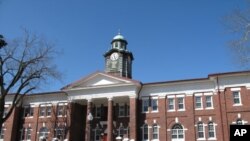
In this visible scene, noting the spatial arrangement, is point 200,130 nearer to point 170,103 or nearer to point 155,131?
point 170,103

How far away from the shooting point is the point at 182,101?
35.4 metres

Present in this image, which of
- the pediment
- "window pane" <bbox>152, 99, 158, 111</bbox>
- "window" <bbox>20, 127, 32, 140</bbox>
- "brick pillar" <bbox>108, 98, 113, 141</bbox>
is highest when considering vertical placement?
the pediment

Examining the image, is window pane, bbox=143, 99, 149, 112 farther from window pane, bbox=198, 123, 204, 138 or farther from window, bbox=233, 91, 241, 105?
window, bbox=233, 91, 241, 105

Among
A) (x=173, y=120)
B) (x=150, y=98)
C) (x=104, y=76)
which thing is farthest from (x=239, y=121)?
(x=104, y=76)

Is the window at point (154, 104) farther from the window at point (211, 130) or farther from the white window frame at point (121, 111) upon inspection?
the window at point (211, 130)

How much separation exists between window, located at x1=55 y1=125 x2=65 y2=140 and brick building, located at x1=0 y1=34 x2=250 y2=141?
13 centimetres

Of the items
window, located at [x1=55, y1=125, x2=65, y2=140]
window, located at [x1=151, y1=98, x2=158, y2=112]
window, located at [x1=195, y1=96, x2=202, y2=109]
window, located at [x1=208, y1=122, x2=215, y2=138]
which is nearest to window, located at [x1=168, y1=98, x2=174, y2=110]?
window, located at [x1=151, y1=98, x2=158, y2=112]

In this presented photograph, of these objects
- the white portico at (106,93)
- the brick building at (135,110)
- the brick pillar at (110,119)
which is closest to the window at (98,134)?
the brick building at (135,110)

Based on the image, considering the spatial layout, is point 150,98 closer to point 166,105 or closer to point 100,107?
point 166,105

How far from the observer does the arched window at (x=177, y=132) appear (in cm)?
3406

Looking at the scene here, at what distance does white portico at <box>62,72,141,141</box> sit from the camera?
1410 inches

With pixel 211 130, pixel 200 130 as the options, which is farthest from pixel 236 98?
pixel 200 130

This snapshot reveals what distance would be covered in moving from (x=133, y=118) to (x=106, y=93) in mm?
4791

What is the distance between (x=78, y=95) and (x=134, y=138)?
9.32 m
